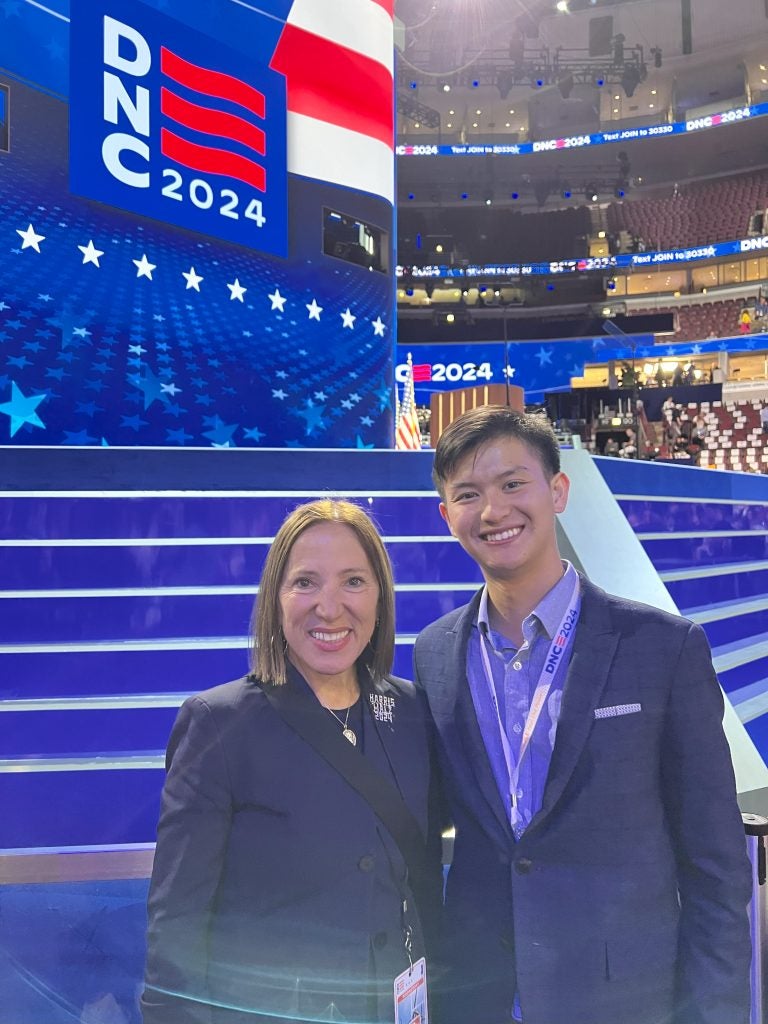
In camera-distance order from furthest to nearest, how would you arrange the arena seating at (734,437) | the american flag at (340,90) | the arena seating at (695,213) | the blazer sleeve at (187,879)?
1. the arena seating at (695,213)
2. the arena seating at (734,437)
3. the american flag at (340,90)
4. the blazer sleeve at (187,879)

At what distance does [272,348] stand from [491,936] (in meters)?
6.63

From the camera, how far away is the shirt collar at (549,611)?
1.26 m

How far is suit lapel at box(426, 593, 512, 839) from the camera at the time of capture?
3.91ft

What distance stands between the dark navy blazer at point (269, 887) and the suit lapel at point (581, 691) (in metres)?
0.24

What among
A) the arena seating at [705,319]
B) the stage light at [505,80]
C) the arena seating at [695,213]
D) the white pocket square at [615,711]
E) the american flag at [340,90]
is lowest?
the white pocket square at [615,711]

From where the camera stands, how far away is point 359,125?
313 inches

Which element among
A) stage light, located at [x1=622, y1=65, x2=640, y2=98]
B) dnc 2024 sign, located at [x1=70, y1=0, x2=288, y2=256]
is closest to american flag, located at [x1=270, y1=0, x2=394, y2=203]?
dnc 2024 sign, located at [x1=70, y1=0, x2=288, y2=256]

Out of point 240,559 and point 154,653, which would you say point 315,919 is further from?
point 240,559

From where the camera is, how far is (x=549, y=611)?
1.26 m

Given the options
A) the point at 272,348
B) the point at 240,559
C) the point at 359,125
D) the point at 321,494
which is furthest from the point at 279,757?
the point at 359,125

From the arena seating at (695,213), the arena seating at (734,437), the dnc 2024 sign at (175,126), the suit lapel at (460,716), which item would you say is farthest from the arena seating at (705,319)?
the suit lapel at (460,716)

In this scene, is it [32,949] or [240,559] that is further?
[240,559]

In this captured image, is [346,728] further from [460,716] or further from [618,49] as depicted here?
[618,49]

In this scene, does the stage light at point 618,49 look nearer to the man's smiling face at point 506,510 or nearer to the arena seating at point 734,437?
the arena seating at point 734,437
